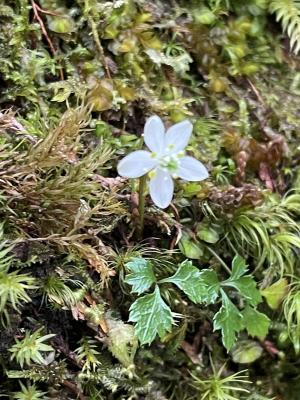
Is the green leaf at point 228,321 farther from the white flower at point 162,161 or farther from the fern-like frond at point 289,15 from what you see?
the fern-like frond at point 289,15

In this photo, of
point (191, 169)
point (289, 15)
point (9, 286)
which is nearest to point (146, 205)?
point (191, 169)

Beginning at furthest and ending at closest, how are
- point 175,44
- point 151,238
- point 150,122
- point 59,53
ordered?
1. point 175,44
2. point 59,53
3. point 151,238
4. point 150,122

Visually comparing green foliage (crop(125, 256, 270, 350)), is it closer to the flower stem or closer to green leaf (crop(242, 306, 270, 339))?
green leaf (crop(242, 306, 270, 339))

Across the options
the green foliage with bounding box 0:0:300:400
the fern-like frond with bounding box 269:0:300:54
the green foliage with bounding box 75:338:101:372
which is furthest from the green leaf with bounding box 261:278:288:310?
the fern-like frond with bounding box 269:0:300:54

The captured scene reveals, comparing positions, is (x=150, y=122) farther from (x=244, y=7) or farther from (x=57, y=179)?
(x=244, y=7)

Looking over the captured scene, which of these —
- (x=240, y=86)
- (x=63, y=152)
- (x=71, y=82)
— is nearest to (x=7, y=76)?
(x=71, y=82)

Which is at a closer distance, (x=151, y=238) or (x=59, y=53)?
(x=151, y=238)
